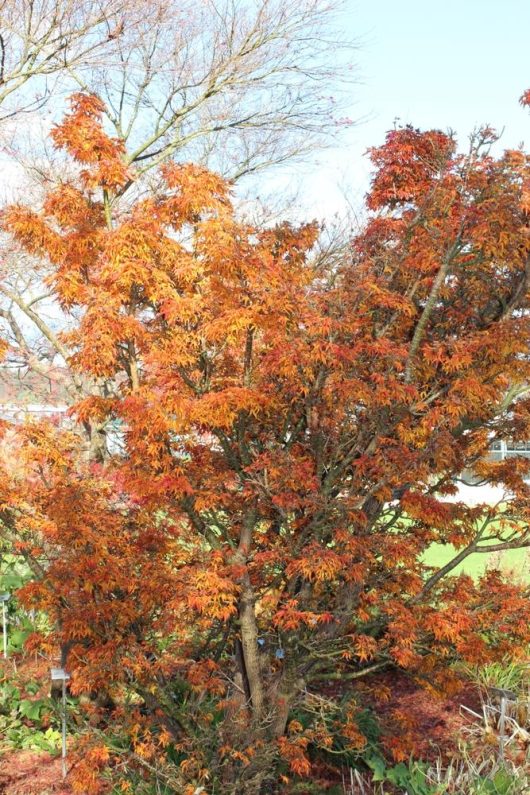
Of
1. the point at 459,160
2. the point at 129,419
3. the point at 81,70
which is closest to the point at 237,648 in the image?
the point at 129,419

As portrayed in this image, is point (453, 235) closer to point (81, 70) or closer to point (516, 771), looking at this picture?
point (516, 771)

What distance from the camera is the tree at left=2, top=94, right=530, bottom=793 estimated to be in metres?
4.63

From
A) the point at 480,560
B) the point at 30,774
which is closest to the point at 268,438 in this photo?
the point at 30,774

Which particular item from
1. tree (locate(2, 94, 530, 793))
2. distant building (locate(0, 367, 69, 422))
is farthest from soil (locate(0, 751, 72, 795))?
distant building (locate(0, 367, 69, 422))

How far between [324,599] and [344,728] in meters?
0.96

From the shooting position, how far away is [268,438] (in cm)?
522

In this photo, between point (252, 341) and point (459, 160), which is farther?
point (459, 160)

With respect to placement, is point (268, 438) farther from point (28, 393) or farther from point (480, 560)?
point (480, 560)

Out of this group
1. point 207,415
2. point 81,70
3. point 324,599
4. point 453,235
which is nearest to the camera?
point 207,415

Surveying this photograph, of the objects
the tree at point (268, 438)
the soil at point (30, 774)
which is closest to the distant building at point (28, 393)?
the soil at point (30, 774)

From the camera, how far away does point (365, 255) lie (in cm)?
561

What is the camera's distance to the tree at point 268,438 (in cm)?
463

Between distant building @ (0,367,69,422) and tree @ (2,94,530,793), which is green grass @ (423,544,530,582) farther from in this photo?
tree @ (2,94,530,793)

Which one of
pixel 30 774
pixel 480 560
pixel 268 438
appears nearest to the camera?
pixel 268 438
